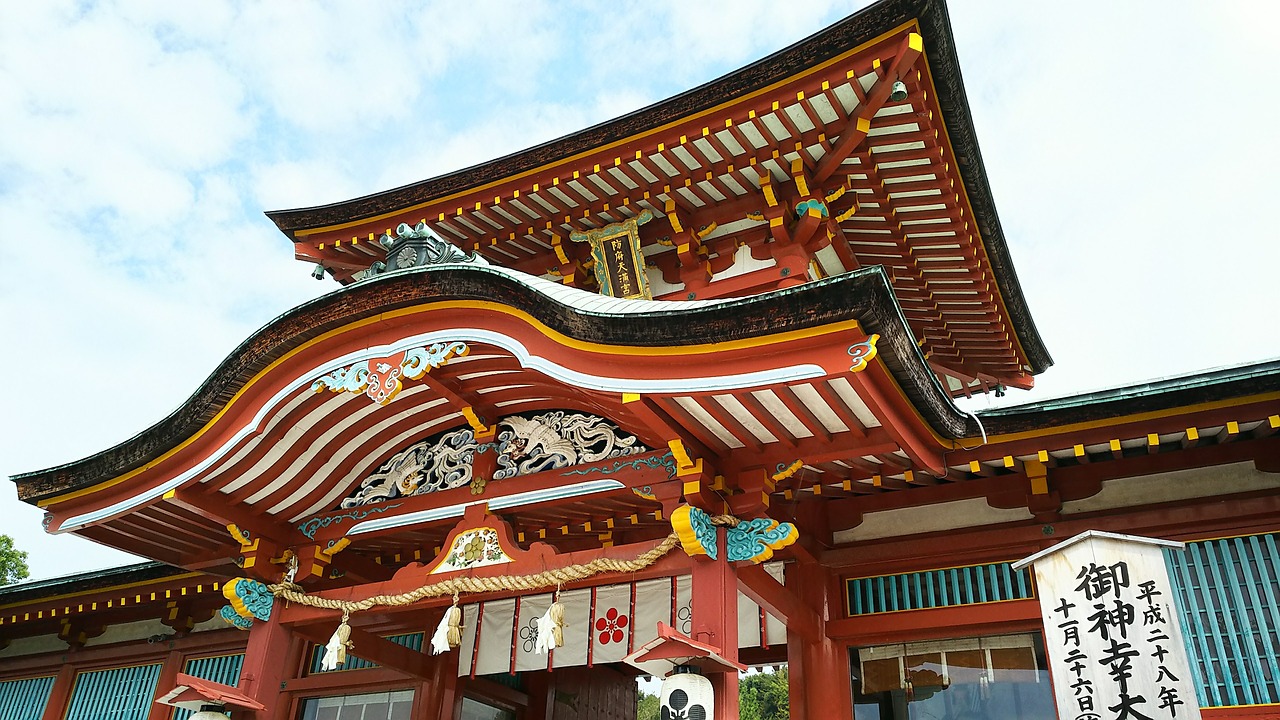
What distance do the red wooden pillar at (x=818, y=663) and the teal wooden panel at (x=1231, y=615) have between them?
7.73 feet

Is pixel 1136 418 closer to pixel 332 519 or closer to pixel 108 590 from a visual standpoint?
pixel 332 519

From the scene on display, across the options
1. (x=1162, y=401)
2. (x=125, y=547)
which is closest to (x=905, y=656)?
(x=1162, y=401)

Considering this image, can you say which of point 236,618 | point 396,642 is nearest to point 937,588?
point 396,642

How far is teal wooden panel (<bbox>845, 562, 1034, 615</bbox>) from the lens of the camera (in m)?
6.82

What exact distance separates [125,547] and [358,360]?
3.26 m

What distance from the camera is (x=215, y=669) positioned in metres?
9.98

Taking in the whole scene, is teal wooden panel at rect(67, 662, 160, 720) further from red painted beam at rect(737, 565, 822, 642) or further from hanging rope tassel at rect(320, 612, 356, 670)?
red painted beam at rect(737, 565, 822, 642)

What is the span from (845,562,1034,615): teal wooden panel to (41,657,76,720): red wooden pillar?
30.6 feet

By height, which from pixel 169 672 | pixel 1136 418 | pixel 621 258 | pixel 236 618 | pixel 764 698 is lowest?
pixel 169 672

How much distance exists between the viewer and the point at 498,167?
9.55 m

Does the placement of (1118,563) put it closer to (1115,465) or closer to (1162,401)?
(1162,401)

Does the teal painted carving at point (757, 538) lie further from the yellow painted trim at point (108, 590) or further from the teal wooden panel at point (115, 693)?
the teal wooden panel at point (115, 693)

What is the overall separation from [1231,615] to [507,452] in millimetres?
5241

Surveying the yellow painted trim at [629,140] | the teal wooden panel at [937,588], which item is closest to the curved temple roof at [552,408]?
the teal wooden panel at [937,588]
